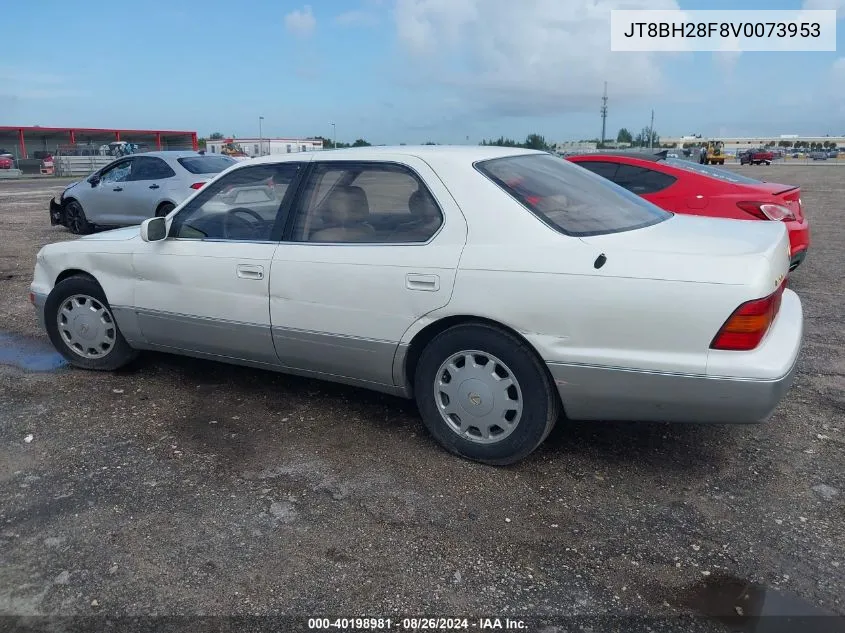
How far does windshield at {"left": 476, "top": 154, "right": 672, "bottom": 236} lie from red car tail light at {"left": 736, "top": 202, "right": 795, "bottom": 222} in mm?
3343

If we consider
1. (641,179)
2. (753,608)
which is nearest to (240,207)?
(753,608)

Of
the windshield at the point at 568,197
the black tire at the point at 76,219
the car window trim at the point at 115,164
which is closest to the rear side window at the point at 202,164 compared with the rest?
the car window trim at the point at 115,164

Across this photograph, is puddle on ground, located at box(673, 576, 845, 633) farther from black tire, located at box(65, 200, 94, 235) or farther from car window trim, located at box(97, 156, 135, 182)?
black tire, located at box(65, 200, 94, 235)

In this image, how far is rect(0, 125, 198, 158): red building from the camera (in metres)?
58.6

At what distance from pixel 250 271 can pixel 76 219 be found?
10.00 metres

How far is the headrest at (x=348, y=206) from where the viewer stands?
13.5 feet

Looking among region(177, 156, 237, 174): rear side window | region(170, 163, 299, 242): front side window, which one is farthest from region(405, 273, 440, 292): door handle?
region(177, 156, 237, 174): rear side window

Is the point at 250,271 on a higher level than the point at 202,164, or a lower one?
lower

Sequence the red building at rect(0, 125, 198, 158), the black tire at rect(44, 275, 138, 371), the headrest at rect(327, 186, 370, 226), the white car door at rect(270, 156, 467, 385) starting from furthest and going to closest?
the red building at rect(0, 125, 198, 158) < the black tire at rect(44, 275, 138, 371) < the headrest at rect(327, 186, 370, 226) < the white car door at rect(270, 156, 467, 385)

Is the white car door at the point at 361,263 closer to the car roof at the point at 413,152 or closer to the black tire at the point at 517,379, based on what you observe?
the car roof at the point at 413,152

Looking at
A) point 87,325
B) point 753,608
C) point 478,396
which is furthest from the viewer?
point 87,325

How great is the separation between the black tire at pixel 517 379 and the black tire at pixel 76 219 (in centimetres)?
1067

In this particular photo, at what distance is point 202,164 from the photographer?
38.8ft

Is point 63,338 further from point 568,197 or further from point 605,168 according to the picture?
point 605,168
